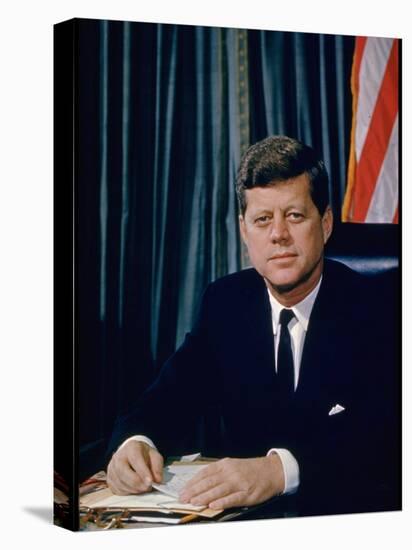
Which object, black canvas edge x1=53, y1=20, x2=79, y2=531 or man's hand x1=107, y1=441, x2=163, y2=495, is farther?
man's hand x1=107, y1=441, x2=163, y2=495

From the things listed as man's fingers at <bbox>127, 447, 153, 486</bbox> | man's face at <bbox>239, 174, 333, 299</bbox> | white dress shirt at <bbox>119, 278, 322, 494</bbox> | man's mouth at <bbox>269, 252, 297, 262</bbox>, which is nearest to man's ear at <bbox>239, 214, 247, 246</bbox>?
man's face at <bbox>239, 174, 333, 299</bbox>

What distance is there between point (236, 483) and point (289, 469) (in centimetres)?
34

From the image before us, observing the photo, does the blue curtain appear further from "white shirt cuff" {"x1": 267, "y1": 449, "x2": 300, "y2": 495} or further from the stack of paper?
"white shirt cuff" {"x1": 267, "y1": 449, "x2": 300, "y2": 495}

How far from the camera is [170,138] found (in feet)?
30.4

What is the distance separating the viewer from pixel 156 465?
9227 millimetres

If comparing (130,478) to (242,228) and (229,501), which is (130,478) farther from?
(242,228)

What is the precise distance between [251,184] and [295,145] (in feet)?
1.16

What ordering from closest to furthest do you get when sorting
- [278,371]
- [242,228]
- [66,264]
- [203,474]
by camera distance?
1. [66,264]
2. [203,474]
3. [242,228]
4. [278,371]

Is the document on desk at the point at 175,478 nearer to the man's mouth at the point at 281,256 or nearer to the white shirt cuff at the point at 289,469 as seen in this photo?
the white shirt cuff at the point at 289,469

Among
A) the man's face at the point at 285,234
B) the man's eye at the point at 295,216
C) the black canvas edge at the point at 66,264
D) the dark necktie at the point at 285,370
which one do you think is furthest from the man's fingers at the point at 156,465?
the man's eye at the point at 295,216

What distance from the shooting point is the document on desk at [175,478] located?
30.2 ft

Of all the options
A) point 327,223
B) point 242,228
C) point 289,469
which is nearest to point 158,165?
point 242,228

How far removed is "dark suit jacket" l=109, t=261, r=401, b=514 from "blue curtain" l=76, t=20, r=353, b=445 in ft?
0.51

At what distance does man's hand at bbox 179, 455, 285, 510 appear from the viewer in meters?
9.30
